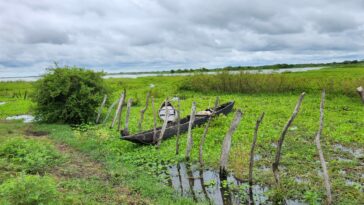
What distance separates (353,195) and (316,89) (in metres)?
19.4

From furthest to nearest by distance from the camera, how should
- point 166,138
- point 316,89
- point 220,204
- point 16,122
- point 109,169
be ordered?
1. point 316,89
2. point 16,122
3. point 166,138
4. point 109,169
5. point 220,204

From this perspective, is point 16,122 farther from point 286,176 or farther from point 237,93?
point 237,93

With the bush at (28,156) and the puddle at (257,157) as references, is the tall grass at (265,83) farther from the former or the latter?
the bush at (28,156)

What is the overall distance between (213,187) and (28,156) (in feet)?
16.9

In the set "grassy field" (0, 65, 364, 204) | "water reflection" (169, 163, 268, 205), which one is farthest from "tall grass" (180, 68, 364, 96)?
"water reflection" (169, 163, 268, 205)

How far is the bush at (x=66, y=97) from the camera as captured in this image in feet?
53.4

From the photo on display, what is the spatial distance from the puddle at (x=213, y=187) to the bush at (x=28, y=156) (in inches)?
→ 134

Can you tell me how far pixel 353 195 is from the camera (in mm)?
6695

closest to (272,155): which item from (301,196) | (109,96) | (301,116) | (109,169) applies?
(301,196)

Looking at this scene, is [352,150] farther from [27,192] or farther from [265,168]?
[27,192]

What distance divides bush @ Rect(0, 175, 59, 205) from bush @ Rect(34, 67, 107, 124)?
10671mm

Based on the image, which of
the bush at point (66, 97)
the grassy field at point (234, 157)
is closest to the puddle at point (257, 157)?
the grassy field at point (234, 157)

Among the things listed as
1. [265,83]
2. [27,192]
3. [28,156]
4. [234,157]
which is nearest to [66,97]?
[28,156]

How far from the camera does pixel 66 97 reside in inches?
655
